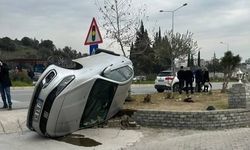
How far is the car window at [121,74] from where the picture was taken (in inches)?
433

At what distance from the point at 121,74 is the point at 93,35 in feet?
4.93

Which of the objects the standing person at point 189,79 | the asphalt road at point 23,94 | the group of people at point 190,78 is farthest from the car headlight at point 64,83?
the standing person at point 189,79

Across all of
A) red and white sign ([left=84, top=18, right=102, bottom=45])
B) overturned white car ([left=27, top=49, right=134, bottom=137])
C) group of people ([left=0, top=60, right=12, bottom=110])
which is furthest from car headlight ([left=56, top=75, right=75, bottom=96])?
group of people ([left=0, top=60, right=12, bottom=110])

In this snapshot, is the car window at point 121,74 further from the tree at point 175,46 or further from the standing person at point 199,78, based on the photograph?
the tree at point 175,46

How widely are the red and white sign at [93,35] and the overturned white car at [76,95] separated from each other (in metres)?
0.62

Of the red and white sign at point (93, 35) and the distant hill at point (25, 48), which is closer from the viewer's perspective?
the red and white sign at point (93, 35)

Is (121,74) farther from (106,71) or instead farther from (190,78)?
(190,78)

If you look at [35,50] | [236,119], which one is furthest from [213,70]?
[236,119]

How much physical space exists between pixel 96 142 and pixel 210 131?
3.00m

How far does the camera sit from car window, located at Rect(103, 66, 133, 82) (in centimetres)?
1100

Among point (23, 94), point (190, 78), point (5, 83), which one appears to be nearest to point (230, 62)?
point (190, 78)

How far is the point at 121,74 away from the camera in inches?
450

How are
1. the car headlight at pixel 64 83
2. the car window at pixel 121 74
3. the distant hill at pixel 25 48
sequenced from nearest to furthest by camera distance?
1. the car headlight at pixel 64 83
2. the car window at pixel 121 74
3. the distant hill at pixel 25 48

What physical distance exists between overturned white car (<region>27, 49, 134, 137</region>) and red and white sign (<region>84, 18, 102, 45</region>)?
619 mm
